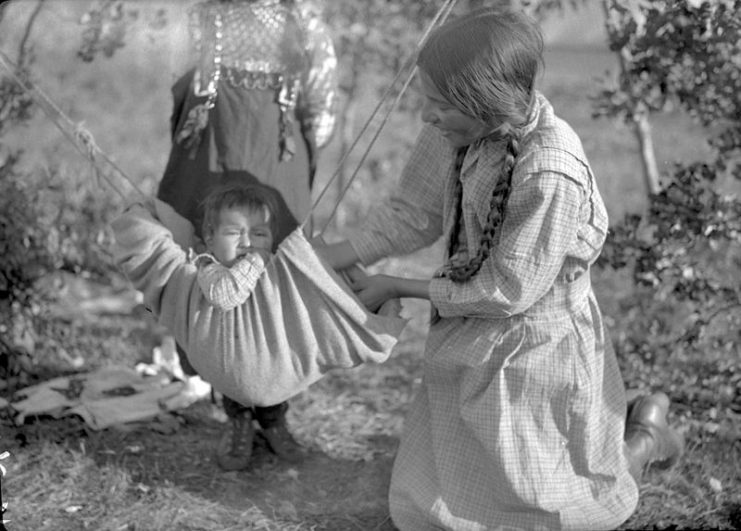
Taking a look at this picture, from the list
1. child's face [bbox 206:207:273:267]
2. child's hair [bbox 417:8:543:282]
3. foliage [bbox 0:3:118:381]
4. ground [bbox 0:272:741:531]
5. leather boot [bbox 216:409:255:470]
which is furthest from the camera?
foliage [bbox 0:3:118:381]

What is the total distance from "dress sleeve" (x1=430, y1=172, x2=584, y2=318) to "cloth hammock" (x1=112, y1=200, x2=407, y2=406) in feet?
1.34

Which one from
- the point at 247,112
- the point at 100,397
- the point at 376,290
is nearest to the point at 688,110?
the point at 376,290

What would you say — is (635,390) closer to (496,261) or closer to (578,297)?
→ (578,297)

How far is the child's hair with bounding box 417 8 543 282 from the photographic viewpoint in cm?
267

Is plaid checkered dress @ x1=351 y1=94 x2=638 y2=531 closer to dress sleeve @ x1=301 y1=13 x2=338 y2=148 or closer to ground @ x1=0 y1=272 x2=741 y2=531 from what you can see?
ground @ x1=0 y1=272 x2=741 y2=531

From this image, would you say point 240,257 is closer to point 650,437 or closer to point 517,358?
point 517,358

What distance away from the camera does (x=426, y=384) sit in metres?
3.23

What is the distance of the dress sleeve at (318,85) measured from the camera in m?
3.56

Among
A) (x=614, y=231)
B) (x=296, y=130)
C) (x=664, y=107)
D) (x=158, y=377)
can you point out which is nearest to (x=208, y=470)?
(x=158, y=377)

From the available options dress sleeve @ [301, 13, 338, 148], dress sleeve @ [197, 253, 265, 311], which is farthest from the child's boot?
dress sleeve @ [301, 13, 338, 148]

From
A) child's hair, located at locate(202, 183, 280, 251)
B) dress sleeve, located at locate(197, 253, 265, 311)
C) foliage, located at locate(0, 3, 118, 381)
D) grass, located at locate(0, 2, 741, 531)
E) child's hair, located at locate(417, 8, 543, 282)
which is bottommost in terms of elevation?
grass, located at locate(0, 2, 741, 531)

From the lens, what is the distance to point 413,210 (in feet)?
10.5

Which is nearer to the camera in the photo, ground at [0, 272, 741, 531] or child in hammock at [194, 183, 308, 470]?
child in hammock at [194, 183, 308, 470]

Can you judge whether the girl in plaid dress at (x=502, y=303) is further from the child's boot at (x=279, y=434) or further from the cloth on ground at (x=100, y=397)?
the cloth on ground at (x=100, y=397)
